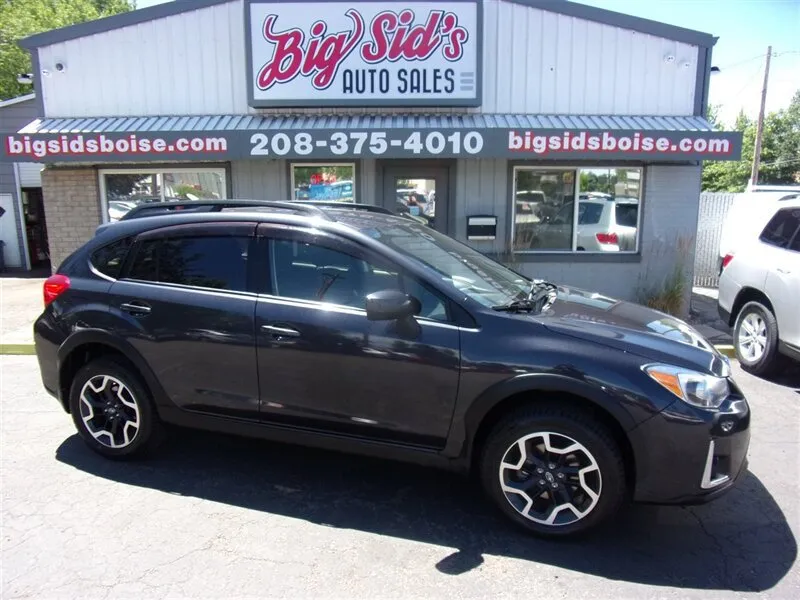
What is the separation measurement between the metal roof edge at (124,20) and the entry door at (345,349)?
681 cm

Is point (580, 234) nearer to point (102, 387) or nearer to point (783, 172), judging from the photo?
point (102, 387)

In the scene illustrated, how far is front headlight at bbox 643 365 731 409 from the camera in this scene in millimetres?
2865

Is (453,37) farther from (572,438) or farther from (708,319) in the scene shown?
(572,438)

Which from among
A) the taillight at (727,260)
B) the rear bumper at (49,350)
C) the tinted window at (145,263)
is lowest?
the rear bumper at (49,350)

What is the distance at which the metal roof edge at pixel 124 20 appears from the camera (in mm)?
8562

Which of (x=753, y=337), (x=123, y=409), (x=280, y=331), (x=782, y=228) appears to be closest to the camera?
(x=280, y=331)

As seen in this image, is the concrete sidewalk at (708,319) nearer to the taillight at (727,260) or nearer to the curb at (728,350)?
the curb at (728,350)

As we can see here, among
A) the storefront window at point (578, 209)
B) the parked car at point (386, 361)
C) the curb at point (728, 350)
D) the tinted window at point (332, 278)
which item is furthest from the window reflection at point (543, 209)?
the tinted window at point (332, 278)

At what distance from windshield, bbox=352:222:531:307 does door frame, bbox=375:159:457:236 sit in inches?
186

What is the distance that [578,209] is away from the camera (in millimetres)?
8945

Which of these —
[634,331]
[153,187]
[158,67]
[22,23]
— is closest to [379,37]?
[158,67]

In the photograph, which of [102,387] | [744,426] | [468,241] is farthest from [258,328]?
[468,241]

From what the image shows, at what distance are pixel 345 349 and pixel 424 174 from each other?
6204 mm

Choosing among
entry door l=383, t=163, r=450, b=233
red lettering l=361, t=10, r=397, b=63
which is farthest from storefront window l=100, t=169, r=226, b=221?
red lettering l=361, t=10, r=397, b=63
